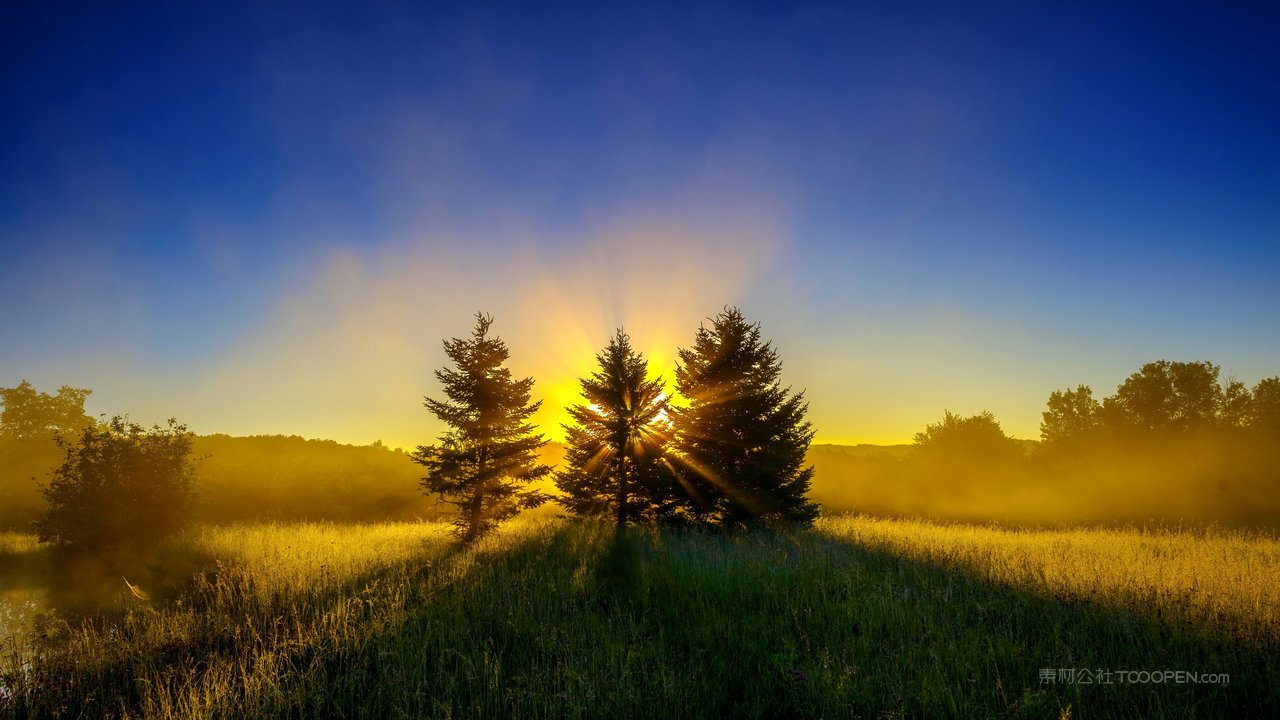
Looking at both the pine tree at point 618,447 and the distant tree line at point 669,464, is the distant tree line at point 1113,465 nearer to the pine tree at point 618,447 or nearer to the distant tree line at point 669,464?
the distant tree line at point 669,464

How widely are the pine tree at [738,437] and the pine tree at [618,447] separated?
3.19ft

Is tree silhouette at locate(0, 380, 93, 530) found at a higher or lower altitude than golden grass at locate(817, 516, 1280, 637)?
higher

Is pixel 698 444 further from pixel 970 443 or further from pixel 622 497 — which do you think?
pixel 970 443

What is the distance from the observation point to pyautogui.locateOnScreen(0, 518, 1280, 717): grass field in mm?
4402

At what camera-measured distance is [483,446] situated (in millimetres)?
15586

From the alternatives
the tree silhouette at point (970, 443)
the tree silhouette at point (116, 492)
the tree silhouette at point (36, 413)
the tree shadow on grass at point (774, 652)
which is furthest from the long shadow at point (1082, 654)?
the tree silhouette at point (36, 413)

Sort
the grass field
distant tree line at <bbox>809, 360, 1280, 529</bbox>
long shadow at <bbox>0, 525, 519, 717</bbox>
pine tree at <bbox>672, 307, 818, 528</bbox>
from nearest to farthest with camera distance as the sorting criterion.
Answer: the grass field → long shadow at <bbox>0, 525, 519, 717</bbox> → pine tree at <bbox>672, 307, 818, 528</bbox> → distant tree line at <bbox>809, 360, 1280, 529</bbox>

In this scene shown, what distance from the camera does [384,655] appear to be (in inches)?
→ 209

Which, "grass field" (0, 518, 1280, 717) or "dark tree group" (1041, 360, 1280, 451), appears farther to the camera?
"dark tree group" (1041, 360, 1280, 451)

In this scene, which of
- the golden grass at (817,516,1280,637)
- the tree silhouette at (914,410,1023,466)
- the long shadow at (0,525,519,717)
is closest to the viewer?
the long shadow at (0,525,519,717)

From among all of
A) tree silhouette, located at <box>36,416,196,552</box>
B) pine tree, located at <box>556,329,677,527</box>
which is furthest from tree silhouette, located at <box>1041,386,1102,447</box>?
tree silhouette, located at <box>36,416,196,552</box>

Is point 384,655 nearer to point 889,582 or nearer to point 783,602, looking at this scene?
point 783,602

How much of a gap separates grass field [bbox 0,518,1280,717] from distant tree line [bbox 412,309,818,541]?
461 cm

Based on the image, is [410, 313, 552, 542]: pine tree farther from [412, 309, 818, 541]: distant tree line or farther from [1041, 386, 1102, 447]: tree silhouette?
[1041, 386, 1102, 447]: tree silhouette
